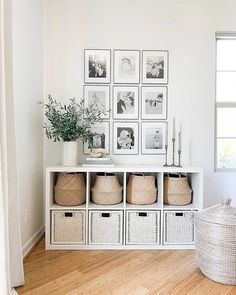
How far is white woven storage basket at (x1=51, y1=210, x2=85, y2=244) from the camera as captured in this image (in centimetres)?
216

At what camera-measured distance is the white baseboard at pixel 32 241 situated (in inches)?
80.6

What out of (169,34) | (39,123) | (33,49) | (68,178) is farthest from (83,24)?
(68,178)

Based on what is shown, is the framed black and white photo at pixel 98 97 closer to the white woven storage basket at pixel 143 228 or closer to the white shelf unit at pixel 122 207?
the white shelf unit at pixel 122 207

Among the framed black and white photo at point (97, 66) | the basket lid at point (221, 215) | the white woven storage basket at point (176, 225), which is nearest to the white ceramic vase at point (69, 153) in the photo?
the framed black and white photo at point (97, 66)

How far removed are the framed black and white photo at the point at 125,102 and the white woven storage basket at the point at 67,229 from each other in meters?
1.06

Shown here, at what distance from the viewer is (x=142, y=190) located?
2215mm

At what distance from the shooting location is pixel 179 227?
2.20 meters

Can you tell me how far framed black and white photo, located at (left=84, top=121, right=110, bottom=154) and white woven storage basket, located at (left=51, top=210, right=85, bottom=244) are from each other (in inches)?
26.9

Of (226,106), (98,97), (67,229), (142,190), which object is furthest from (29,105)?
(226,106)

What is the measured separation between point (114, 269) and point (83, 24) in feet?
7.56

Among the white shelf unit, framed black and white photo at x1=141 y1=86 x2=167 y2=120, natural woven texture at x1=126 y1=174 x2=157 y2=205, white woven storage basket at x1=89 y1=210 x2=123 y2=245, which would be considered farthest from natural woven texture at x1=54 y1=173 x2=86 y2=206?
framed black and white photo at x1=141 y1=86 x2=167 y2=120

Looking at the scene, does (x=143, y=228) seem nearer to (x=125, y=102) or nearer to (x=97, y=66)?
(x=125, y=102)

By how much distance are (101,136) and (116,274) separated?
4.23 ft

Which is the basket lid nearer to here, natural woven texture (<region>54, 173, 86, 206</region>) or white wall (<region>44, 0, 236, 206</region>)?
white wall (<region>44, 0, 236, 206</region>)
